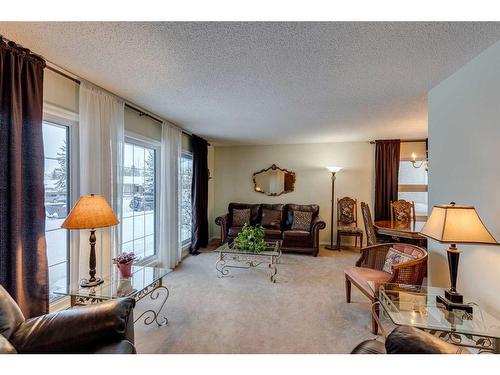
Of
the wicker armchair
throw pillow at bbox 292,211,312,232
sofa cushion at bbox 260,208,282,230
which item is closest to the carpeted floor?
the wicker armchair

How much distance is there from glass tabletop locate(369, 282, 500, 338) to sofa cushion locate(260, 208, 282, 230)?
3135 mm

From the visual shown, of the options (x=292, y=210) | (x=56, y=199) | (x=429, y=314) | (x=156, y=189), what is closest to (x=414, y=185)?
(x=292, y=210)

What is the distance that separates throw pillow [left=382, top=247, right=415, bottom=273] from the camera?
7.66ft

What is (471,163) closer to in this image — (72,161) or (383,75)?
(383,75)

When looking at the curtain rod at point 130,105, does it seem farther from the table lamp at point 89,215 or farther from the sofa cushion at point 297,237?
the sofa cushion at point 297,237

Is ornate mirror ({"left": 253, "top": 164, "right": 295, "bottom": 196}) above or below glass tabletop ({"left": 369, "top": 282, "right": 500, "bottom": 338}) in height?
above

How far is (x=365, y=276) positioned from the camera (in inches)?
94.1

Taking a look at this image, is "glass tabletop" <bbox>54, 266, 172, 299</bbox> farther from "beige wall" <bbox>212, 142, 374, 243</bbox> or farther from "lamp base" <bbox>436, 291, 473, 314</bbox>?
"beige wall" <bbox>212, 142, 374, 243</bbox>

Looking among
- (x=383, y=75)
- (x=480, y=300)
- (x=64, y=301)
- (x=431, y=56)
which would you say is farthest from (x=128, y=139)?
(x=480, y=300)

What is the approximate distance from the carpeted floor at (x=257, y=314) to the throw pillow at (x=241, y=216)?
5.33ft

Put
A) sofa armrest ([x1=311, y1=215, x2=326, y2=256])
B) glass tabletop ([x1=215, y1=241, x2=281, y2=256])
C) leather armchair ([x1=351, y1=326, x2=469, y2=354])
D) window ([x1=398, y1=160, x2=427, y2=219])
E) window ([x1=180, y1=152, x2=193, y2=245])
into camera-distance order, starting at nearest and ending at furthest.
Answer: leather armchair ([x1=351, y1=326, x2=469, y2=354]) → glass tabletop ([x1=215, y1=241, x2=281, y2=256]) → sofa armrest ([x1=311, y1=215, x2=326, y2=256]) → window ([x1=180, y1=152, x2=193, y2=245]) → window ([x1=398, y1=160, x2=427, y2=219])

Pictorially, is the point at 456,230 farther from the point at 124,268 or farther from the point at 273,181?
the point at 273,181

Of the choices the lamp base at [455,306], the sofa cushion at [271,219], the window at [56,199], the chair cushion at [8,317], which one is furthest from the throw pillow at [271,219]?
the chair cushion at [8,317]

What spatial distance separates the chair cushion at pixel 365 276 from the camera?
2.23m
